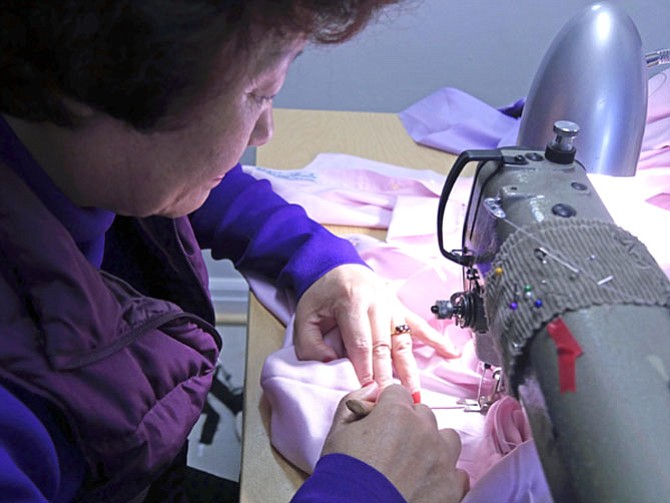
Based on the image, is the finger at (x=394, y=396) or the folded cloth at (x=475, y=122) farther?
the folded cloth at (x=475, y=122)

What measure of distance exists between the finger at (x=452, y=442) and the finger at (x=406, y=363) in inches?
A: 3.2

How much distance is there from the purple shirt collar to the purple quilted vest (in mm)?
35

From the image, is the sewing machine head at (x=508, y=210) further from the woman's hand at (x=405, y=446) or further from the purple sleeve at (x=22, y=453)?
the purple sleeve at (x=22, y=453)

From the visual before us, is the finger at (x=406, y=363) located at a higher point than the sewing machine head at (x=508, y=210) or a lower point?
lower

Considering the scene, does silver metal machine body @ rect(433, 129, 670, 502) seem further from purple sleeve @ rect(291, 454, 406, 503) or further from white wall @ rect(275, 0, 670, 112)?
white wall @ rect(275, 0, 670, 112)

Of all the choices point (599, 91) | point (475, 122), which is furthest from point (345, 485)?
point (475, 122)

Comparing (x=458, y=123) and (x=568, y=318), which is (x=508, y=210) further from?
(x=458, y=123)

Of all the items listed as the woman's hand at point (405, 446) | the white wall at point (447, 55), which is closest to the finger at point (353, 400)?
the woman's hand at point (405, 446)

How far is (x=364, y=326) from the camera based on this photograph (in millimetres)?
901

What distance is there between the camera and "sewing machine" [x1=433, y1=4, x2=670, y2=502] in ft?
1.61

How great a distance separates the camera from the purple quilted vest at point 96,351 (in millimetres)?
649

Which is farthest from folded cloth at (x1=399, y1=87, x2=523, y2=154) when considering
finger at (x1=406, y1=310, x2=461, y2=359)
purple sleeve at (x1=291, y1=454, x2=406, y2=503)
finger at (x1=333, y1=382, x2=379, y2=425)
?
purple sleeve at (x1=291, y1=454, x2=406, y2=503)

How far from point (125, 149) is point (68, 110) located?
2.3 inches

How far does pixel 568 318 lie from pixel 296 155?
0.87m
